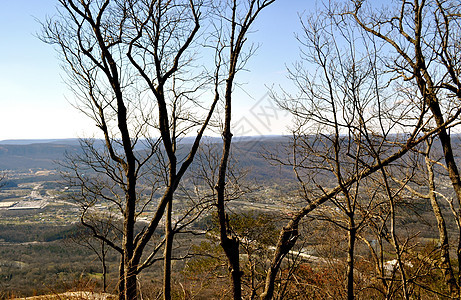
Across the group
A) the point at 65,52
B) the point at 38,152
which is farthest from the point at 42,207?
the point at 38,152

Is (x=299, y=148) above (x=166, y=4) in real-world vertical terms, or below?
below

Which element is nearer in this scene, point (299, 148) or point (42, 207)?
point (299, 148)

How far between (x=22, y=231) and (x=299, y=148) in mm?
56902

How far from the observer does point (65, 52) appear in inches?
209

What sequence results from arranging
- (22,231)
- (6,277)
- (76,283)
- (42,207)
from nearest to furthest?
1. (76,283)
2. (6,277)
3. (22,231)
4. (42,207)

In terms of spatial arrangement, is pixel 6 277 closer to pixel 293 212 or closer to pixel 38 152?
pixel 293 212

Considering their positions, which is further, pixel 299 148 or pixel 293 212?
pixel 299 148

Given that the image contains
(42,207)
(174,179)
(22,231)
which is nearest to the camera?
(174,179)

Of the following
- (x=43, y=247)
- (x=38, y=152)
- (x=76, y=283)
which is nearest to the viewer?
(x=76, y=283)

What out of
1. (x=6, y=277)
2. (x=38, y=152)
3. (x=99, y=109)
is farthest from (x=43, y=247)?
(x=38, y=152)

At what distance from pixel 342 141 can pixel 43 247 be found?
149ft

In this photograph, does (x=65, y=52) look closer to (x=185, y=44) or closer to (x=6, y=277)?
(x=185, y=44)

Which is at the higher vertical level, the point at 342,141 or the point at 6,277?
the point at 342,141

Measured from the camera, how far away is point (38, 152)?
140375 millimetres
